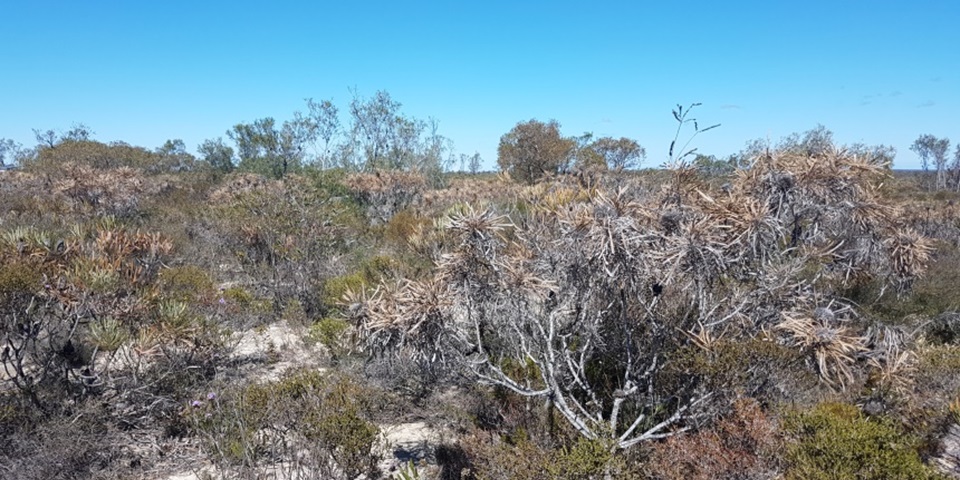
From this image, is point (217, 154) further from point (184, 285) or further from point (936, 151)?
point (936, 151)

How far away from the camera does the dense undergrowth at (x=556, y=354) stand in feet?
14.1

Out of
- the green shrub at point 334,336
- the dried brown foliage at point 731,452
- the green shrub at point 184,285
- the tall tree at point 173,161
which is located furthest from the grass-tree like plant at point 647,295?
the tall tree at point 173,161

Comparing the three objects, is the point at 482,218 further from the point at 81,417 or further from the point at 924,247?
the point at 924,247

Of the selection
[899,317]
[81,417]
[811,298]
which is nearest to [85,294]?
[81,417]

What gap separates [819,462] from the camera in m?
3.67

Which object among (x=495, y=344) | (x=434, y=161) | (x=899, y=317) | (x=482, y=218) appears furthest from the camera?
(x=434, y=161)

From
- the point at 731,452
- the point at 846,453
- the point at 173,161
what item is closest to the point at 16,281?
the point at 731,452

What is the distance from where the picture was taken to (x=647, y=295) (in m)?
5.38

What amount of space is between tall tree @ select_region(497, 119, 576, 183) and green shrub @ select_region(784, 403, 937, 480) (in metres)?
20.8

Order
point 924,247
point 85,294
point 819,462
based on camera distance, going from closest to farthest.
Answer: point 819,462, point 85,294, point 924,247

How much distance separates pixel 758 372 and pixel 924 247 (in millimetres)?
4594

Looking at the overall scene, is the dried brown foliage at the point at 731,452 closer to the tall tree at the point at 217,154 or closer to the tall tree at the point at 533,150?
the tall tree at the point at 533,150

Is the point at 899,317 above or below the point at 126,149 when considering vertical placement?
below

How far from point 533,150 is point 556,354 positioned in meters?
20.7
